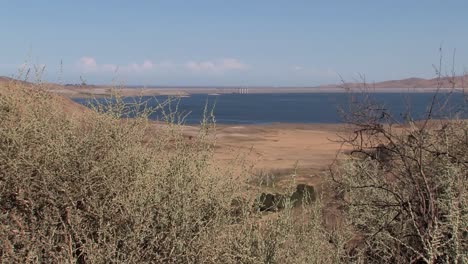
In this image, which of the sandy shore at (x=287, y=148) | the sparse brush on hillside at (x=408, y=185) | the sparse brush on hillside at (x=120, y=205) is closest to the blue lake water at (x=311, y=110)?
the sparse brush on hillside at (x=408, y=185)

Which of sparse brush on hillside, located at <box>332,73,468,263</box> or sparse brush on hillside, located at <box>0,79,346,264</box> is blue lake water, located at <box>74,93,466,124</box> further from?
sparse brush on hillside, located at <box>0,79,346,264</box>

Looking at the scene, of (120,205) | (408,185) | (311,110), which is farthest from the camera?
(311,110)

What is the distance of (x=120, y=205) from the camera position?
403cm

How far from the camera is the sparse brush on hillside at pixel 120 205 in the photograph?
3.86 m

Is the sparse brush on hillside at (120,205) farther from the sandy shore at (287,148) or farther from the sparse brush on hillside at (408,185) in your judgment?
the sandy shore at (287,148)

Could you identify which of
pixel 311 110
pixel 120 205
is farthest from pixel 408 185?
pixel 311 110

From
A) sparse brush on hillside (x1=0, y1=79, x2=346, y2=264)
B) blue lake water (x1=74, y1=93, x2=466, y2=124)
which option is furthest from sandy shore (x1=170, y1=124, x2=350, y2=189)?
sparse brush on hillside (x1=0, y1=79, x2=346, y2=264)

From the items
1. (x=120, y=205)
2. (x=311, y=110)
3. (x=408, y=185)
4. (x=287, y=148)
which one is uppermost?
(x=120, y=205)

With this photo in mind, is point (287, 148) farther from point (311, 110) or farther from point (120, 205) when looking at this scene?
point (311, 110)

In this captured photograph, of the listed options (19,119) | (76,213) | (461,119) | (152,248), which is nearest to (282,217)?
(152,248)

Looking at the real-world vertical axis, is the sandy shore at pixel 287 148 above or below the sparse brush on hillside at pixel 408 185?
below

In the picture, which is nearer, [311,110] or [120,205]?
[120,205]

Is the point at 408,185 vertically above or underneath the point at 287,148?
above

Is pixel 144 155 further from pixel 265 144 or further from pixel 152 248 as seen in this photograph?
pixel 265 144
